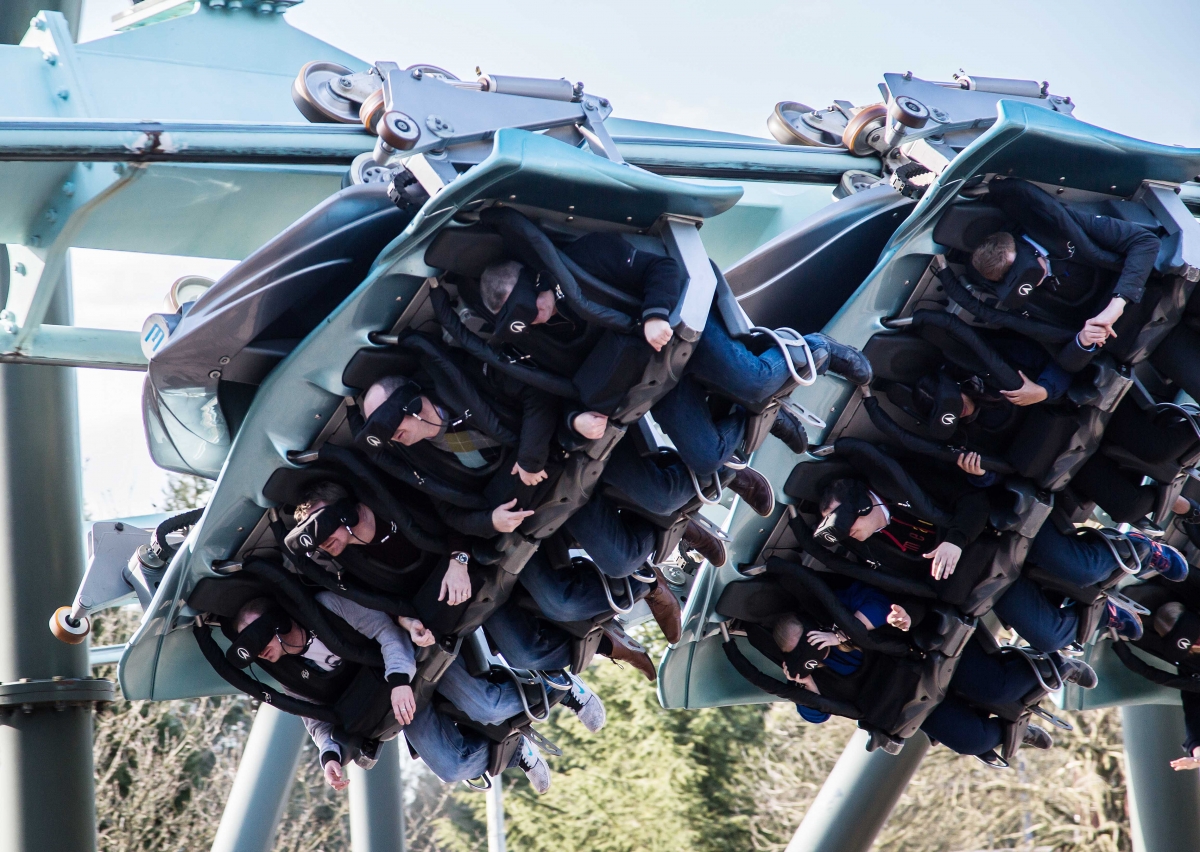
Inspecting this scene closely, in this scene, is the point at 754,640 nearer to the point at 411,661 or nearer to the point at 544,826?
the point at 411,661

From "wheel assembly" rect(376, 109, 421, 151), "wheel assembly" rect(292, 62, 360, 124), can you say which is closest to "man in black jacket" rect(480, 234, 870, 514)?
"wheel assembly" rect(376, 109, 421, 151)

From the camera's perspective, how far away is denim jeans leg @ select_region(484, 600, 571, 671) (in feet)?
18.9

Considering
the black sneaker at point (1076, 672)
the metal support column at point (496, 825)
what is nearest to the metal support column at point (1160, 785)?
the black sneaker at point (1076, 672)

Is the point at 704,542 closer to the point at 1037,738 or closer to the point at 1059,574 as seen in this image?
the point at 1059,574

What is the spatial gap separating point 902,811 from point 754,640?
10178mm

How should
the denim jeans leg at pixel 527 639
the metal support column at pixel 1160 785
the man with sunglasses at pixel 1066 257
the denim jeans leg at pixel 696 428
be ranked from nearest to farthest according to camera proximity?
the denim jeans leg at pixel 696 428
the man with sunglasses at pixel 1066 257
the denim jeans leg at pixel 527 639
the metal support column at pixel 1160 785

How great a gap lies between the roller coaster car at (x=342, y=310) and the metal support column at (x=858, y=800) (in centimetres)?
377

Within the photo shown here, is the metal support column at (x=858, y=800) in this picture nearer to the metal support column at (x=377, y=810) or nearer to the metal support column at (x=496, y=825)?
the metal support column at (x=377, y=810)

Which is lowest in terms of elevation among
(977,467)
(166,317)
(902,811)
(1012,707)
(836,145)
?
(902,811)

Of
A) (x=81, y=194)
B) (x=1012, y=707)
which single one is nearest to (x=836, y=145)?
(x=1012, y=707)

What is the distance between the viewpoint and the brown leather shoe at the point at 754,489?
17.3ft

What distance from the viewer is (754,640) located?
659 cm

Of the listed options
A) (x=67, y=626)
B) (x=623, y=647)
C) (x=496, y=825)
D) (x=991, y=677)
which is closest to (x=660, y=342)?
(x=623, y=647)

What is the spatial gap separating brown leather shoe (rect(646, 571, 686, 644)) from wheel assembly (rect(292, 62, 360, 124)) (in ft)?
7.29
